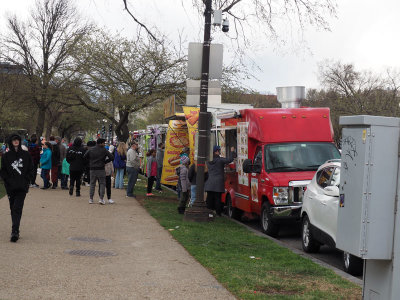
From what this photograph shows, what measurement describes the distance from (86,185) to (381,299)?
2028 cm

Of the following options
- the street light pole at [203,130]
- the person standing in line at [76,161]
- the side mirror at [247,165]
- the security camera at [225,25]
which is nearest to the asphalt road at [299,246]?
the side mirror at [247,165]

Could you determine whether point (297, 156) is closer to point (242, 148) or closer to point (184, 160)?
point (242, 148)

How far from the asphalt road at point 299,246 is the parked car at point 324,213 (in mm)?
250

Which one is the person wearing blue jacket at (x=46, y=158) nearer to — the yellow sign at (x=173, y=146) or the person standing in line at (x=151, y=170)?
the person standing in line at (x=151, y=170)

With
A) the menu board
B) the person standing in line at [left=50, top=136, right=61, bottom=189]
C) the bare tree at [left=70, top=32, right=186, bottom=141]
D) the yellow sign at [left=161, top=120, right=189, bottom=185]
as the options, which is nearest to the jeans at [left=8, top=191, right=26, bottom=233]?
the menu board

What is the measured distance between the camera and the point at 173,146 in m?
21.8

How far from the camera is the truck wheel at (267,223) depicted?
12.6 meters

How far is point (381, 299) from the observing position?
5488 mm

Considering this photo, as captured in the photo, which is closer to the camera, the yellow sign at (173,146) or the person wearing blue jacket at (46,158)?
the person wearing blue jacket at (46,158)

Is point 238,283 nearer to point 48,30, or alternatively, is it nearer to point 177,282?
point 177,282

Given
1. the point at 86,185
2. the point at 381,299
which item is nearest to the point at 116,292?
the point at 381,299

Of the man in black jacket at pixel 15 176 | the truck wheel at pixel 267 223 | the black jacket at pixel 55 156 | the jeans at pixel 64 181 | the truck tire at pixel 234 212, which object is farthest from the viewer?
the jeans at pixel 64 181

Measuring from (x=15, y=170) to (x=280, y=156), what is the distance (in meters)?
5.78

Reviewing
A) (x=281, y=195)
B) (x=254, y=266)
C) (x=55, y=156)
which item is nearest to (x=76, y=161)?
(x=55, y=156)
